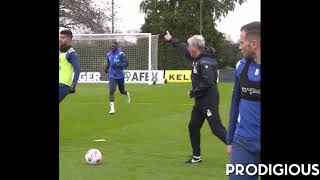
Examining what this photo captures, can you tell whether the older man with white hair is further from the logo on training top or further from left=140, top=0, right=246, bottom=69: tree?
left=140, top=0, right=246, bottom=69: tree

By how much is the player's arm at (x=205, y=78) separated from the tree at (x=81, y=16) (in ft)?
152

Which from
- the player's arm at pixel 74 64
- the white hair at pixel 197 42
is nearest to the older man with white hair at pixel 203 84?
the white hair at pixel 197 42

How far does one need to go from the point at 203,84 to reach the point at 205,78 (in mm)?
110

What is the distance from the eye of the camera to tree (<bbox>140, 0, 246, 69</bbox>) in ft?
214

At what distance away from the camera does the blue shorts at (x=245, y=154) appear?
4863 mm

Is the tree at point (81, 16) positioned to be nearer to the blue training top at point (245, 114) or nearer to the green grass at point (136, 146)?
the green grass at point (136, 146)

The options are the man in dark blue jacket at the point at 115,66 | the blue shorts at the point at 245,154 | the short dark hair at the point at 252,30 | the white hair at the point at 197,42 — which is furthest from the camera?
the man in dark blue jacket at the point at 115,66

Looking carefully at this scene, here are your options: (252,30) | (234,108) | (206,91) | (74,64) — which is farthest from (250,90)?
(74,64)

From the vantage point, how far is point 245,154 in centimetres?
491
